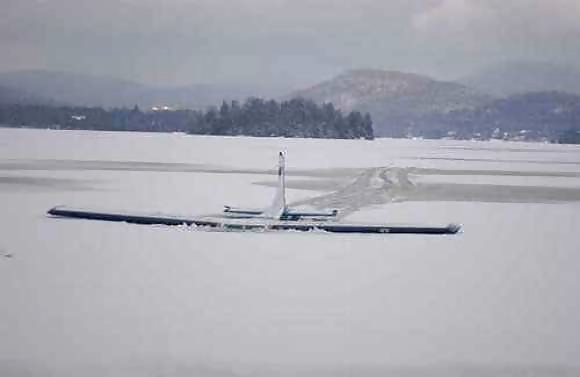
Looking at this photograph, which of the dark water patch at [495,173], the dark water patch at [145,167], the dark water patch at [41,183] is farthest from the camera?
the dark water patch at [495,173]

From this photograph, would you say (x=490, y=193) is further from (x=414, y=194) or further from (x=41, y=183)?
(x=41, y=183)

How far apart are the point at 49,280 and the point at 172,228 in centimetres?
212

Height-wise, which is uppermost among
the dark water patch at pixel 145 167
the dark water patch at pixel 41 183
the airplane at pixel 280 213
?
the dark water patch at pixel 145 167

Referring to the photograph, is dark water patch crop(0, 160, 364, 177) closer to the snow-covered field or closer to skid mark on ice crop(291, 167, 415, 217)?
skid mark on ice crop(291, 167, 415, 217)

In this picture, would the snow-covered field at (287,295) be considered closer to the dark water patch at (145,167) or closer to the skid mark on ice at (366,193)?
the skid mark on ice at (366,193)

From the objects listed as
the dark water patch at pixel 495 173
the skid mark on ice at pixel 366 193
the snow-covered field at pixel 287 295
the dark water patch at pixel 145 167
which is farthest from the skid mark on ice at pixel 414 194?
the dark water patch at pixel 495 173

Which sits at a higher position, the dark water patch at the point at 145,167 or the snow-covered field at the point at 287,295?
the dark water patch at the point at 145,167

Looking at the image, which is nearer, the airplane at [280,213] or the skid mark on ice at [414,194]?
the airplane at [280,213]

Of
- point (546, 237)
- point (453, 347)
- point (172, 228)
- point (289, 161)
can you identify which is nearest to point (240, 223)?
point (172, 228)

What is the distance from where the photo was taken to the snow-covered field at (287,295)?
2.63 m

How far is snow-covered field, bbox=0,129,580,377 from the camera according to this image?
2.63 m

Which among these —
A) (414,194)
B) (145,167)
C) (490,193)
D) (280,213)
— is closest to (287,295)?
(280,213)

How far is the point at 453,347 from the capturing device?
2.80 meters

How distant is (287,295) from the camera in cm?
→ 358
